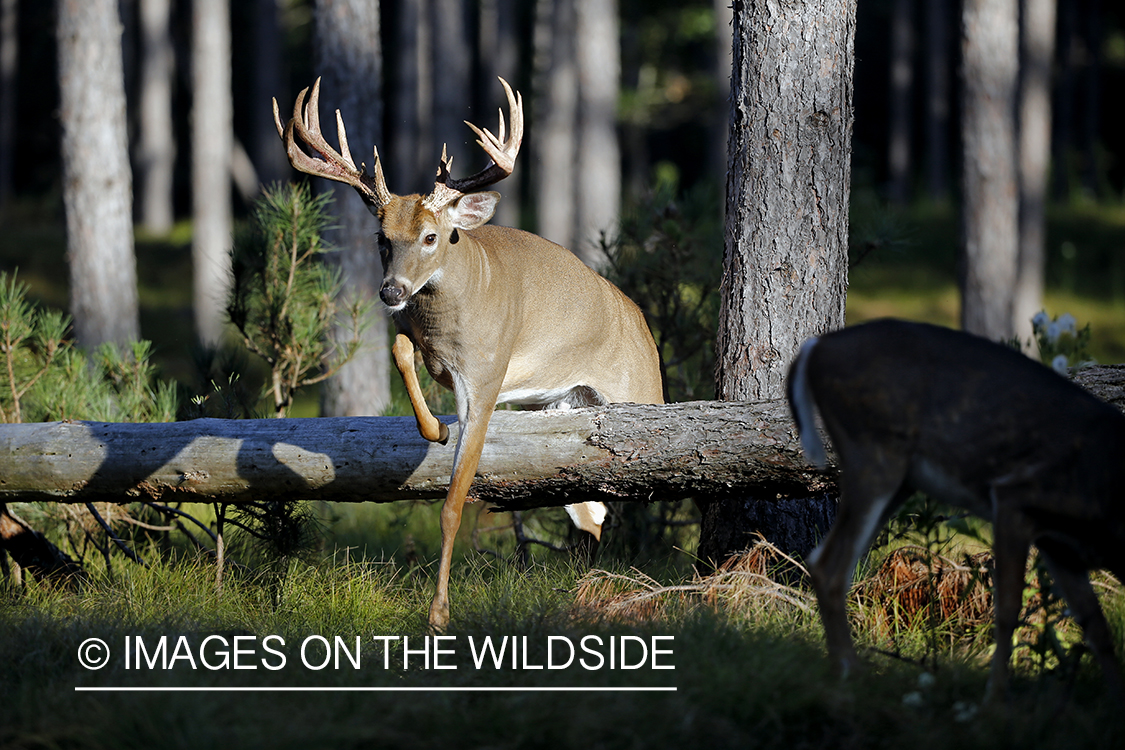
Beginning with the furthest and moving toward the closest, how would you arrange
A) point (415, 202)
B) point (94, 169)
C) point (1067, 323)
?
point (94, 169) < point (1067, 323) < point (415, 202)

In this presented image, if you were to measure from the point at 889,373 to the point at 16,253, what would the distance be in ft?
62.2

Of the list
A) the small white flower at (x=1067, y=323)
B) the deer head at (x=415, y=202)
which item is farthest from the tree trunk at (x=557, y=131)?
the deer head at (x=415, y=202)

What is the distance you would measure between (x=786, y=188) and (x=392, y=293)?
182 cm

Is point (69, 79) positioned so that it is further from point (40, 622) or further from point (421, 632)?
point (421, 632)

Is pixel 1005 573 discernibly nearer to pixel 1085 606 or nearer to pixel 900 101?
pixel 1085 606

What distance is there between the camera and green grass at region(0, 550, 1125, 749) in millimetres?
2715

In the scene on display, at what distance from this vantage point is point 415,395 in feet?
12.7

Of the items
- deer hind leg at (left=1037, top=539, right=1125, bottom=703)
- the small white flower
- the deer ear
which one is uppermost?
the deer ear

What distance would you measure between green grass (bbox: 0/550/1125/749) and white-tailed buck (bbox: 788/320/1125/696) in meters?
0.20

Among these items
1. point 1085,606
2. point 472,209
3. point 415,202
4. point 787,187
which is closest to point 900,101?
point 787,187

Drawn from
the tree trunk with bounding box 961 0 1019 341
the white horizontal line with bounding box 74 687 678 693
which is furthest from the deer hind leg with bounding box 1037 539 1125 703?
the tree trunk with bounding box 961 0 1019 341

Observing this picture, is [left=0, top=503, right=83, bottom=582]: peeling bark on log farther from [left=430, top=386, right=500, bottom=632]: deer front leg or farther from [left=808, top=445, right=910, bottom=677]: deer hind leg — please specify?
[left=808, top=445, right=910, bottom=677]: deer hind leg

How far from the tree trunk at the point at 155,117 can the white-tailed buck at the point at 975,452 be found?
Result: 17.4 meters

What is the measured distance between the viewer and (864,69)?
104 feet
